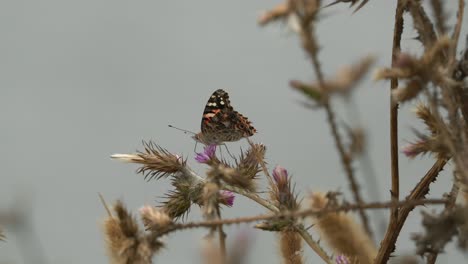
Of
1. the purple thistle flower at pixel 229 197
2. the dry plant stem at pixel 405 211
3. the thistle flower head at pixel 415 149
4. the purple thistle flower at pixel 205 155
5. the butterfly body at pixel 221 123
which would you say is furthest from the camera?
the butterfly body at pixel 221 123

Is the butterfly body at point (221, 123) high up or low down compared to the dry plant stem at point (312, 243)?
up

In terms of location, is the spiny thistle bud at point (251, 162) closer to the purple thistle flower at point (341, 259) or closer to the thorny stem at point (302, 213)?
the purple thistle flower at point (341, 259)

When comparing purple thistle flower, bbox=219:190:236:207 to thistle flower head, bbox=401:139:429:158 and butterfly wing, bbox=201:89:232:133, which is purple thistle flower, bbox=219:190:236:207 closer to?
thistle flower head, bbox=401:139:429:158

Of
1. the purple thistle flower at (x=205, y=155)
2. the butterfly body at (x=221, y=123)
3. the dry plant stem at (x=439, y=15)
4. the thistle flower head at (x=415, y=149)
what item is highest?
the butterfly body at (x=221, y=123)

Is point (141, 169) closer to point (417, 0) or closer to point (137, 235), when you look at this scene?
point (137, 235)

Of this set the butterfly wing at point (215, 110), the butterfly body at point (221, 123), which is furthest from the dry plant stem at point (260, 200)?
the butterfly wing at point (215, 110)

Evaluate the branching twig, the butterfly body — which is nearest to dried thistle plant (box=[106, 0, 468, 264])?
the branching twig
